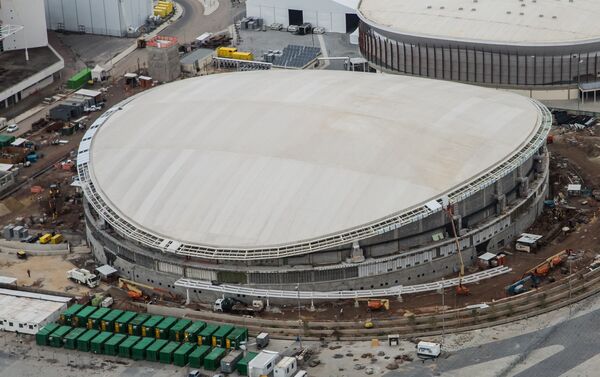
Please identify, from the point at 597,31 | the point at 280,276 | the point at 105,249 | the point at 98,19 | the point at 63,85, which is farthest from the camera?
the point at 98,19

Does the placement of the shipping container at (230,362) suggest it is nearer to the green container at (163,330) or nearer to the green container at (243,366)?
the green container at (243,366)

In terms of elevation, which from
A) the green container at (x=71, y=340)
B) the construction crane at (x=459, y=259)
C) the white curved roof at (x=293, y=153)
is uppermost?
the white curved roof at (x=293, y=153)

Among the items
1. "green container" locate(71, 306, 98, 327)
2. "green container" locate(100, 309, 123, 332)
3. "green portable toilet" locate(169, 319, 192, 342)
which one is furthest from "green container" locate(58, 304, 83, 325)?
"green portable toilet" locate(169, 319, 192, 342)

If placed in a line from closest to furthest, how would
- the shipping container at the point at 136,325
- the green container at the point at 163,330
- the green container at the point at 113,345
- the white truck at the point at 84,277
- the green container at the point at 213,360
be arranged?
1. the green container at the point at 213,360
2. the green container at the point at 113,345
3. the green container at the point at 163,330
4. the shipping container at the point at 136,325
5. the white truck at the point at 84,277

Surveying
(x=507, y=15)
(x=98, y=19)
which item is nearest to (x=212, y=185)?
(x=507, y=15)

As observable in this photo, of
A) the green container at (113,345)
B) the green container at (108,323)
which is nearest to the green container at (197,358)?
the green container at (113,345)

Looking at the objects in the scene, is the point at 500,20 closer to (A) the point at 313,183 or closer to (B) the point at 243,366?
(A) the point at 313,183

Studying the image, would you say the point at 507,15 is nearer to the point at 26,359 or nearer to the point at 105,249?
the point at 105,249
